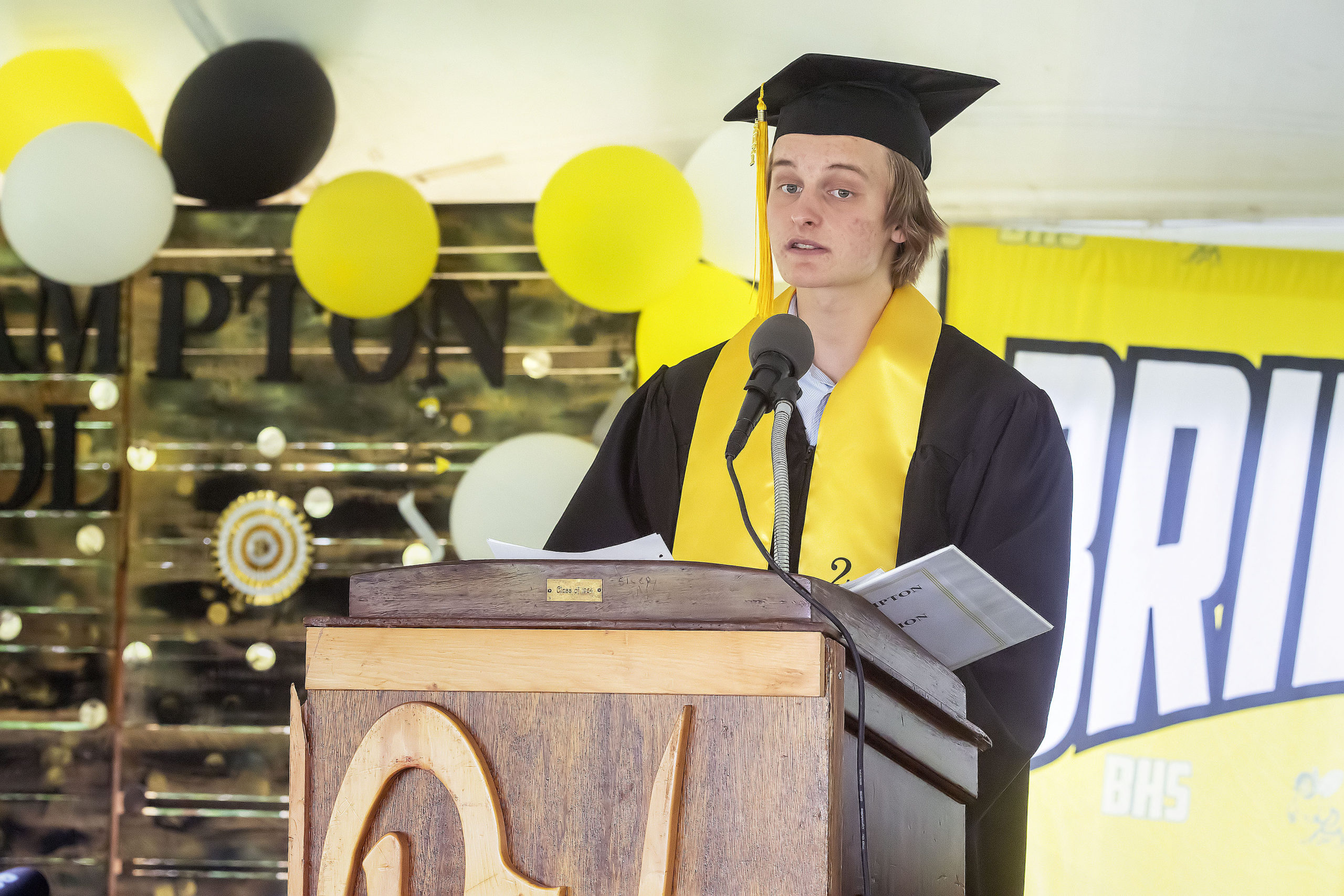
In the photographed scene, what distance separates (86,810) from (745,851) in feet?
10.5

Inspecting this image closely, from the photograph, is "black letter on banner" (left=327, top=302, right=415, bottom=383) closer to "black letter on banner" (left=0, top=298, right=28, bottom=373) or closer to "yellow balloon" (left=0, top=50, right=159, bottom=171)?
"yellow balloon" (left=0, top=50, right=159, bottom=171)

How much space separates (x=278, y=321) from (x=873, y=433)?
2.33m

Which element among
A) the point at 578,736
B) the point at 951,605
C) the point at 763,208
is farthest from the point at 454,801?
the point at 763,208

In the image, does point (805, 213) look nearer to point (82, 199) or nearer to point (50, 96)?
point (82, 199)

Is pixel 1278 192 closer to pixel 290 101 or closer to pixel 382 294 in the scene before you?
pixel 382 294

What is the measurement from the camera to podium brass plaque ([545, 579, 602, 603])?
3.09 feet

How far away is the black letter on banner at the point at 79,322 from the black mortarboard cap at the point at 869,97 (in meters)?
2.46

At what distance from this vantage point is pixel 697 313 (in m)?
2.95

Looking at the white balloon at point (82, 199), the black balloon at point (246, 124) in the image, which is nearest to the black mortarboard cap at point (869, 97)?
the black balloon at point (246, 124)

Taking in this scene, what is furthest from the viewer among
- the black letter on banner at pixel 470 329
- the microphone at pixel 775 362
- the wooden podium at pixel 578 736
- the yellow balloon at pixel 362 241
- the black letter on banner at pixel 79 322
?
the black letter on banner at pixel 79 322

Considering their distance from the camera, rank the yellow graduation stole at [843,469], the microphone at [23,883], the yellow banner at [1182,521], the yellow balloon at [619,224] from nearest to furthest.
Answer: the yellow graduation stole at [843,469]
the microphone at [23,883]
the yellow balloon at [619,224]
the yellow banner at [1182,521]

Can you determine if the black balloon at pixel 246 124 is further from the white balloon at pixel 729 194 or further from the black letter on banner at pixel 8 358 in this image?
the white balloon at pixel 729 194

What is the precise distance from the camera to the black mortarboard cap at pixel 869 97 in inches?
73.2

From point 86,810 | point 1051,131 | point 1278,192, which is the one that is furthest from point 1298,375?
point 86,810
